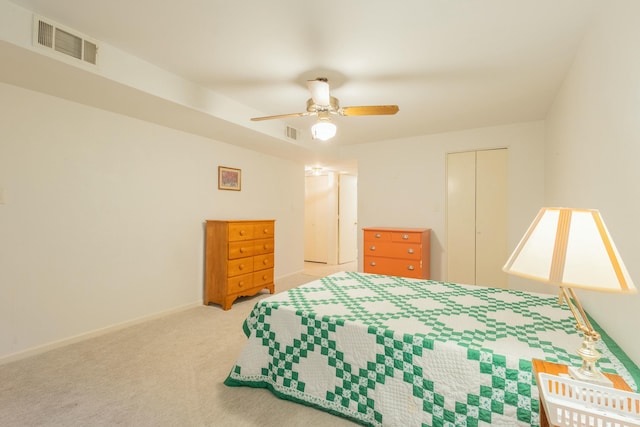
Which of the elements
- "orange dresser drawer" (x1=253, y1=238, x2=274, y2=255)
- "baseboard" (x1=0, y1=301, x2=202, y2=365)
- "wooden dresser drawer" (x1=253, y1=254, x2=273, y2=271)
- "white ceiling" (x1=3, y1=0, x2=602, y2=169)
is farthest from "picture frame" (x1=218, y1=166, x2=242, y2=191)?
"baseboard" (x1=0, y1=301, x2=202, y2=365)

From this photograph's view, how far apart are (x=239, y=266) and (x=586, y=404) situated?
11.1 feet

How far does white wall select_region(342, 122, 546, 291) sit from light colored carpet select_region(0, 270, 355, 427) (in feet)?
9.89

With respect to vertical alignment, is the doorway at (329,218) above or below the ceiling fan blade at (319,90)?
below

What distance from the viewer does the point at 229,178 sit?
4.18m

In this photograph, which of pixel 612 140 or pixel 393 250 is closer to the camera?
pixel 612 140

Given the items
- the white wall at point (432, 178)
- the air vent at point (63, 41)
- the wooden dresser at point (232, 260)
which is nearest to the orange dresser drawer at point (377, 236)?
the white wall at point (432, 178)

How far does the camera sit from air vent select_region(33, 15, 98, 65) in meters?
1.88

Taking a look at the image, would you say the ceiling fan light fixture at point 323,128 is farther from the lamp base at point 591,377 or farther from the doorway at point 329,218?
the doorway at point 329,218

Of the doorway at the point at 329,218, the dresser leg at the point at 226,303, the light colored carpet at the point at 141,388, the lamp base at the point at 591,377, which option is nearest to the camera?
the lamp base at the point at 591,377

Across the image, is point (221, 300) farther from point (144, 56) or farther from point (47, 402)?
point (144, 56)

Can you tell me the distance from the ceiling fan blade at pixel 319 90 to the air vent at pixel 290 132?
5.30ft

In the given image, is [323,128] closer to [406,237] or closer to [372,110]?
[372,110]

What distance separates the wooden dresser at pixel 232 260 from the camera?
3598mm

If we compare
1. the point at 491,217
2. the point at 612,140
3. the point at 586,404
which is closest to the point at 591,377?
the point at 586,404
